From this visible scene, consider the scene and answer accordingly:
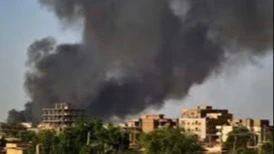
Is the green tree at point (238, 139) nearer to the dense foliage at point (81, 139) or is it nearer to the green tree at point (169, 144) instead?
the green tree at point (169, 144)

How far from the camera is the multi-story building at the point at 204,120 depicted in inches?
1364

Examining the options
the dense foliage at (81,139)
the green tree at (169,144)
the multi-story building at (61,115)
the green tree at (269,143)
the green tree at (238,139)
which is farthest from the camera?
the multi-story building at (61,115)

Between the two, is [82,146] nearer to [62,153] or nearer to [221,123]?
[62,153]

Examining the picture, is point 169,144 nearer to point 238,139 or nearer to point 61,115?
point 238,139

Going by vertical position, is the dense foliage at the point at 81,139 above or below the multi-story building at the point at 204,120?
below

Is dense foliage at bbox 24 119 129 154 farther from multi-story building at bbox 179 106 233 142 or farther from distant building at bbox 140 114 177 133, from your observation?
distant building at bbox 140 114 177 133

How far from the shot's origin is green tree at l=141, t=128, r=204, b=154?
16.7 m

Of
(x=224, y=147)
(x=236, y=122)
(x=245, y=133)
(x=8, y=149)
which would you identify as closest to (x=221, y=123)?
(x=236, y=122)

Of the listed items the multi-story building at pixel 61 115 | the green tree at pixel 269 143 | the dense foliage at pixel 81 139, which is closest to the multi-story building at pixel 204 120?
the multi-story building at pixel 61 115

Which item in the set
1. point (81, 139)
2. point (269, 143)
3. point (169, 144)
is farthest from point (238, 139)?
point (269, 143)

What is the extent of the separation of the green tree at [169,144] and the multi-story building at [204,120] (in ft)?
48.5

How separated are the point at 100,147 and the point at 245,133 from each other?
28.0 ft

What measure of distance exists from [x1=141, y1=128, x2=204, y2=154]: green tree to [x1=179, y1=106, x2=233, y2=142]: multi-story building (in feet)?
48.5

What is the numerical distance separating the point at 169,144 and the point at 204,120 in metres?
19.1
